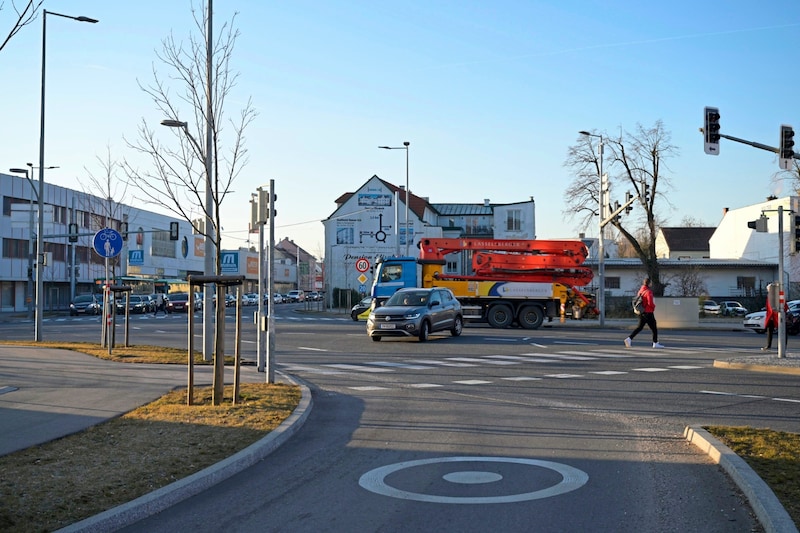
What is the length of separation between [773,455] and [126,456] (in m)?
6.25

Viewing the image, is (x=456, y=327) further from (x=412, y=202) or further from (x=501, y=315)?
(x=412, y=202)

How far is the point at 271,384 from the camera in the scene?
45.1 feet

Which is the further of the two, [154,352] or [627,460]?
[154,352]

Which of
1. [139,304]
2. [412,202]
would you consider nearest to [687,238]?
[412,202]

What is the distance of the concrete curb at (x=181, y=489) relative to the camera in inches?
230

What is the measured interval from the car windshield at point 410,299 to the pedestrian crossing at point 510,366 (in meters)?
4.86

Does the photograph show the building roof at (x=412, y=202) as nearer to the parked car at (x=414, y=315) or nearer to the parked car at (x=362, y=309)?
the parked car at (x=362, y=309)

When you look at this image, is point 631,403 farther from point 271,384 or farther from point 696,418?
point 271,384

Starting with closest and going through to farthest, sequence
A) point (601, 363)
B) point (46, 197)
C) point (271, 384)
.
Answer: point (271, 384) → point (601, 363) → point (46, 197)

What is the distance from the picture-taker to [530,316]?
1342 inches

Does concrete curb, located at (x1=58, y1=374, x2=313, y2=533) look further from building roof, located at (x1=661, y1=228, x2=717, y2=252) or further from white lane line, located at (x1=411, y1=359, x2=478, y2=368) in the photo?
building roof, located at (x1=661, y1=228, x2=717, y2=252)

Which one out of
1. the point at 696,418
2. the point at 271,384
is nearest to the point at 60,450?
the point at 271,384

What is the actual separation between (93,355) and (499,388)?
10.7 meters

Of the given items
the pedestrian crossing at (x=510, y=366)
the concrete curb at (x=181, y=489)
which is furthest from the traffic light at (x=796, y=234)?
the concrete curb at (x=181, y=489)
